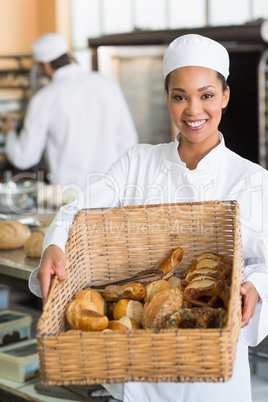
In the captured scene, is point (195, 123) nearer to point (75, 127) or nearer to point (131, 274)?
point (131, 274)

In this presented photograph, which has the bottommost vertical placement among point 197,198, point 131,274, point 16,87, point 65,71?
point 131,274

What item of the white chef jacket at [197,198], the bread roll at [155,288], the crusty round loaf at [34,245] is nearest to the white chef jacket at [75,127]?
the crusty round loaf at [34,245]

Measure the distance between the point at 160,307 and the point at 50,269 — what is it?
248 mm

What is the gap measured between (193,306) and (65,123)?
2356 millimetres

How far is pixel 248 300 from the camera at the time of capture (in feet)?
3.90

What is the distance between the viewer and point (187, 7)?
20.9 ft

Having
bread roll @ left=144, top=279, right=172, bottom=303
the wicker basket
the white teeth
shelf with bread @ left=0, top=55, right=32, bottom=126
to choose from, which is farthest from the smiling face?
shelf with bread @ left=0, top=55, right=32, bottom=126

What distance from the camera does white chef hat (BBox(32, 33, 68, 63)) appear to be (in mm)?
3365

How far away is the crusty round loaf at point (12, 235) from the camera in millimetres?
2189

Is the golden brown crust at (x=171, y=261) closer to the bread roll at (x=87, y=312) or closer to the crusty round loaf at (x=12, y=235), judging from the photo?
the bread roll at (x=87, y=312)

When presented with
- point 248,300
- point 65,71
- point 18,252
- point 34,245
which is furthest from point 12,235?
point 65,71

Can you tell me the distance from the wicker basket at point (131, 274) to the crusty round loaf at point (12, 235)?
2.82 ft

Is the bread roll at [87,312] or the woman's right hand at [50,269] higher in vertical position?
the woman's right hand at [50,269]

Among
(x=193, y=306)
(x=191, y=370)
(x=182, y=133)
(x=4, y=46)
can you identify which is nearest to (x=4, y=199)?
(x=182, y=133)
